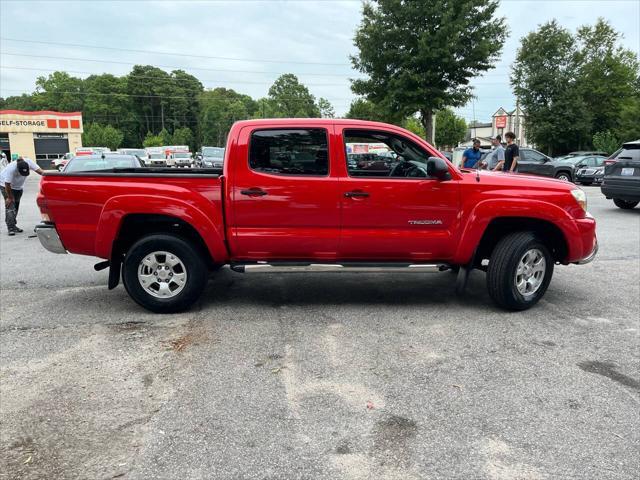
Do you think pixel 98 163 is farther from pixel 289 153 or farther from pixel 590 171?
pixel 590 171

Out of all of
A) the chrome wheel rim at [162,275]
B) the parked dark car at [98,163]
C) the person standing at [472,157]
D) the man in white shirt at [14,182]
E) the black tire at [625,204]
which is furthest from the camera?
the black tire at [625,204]

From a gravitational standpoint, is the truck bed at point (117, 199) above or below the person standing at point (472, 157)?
below

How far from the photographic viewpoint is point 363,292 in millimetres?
6152

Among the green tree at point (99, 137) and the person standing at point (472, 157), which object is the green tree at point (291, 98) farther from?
the person standing at point (472, 157)

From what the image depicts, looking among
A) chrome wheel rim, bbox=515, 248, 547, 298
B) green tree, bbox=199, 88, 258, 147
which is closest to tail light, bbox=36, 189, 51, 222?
chrome wheel rim, bbox=515, 248, 547, 298

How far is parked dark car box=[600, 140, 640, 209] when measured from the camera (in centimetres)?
1232

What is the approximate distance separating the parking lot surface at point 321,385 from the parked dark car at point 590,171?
18236 mm

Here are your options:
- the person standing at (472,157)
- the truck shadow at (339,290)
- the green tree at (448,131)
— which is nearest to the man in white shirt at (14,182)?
the truck shadow at (339,290)

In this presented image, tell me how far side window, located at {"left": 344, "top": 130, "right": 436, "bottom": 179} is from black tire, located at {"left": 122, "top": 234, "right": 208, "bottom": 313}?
1.80m

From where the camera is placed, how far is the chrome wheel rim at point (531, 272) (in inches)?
210

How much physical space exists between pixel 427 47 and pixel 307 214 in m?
19.1

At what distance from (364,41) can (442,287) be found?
1993 centimetres

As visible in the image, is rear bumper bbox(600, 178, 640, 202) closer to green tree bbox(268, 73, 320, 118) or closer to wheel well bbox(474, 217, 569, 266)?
wheel well bbox(474, 217, 569, 266)

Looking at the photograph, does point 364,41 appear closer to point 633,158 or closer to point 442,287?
point 633,158
